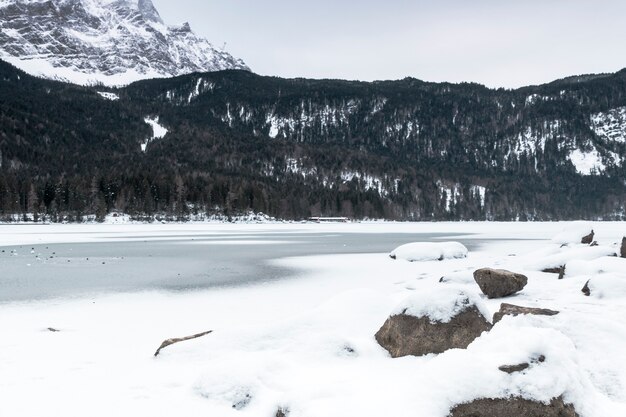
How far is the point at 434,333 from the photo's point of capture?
29.0 feet

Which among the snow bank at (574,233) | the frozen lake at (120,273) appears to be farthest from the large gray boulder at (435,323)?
the snow bank at (574,233)

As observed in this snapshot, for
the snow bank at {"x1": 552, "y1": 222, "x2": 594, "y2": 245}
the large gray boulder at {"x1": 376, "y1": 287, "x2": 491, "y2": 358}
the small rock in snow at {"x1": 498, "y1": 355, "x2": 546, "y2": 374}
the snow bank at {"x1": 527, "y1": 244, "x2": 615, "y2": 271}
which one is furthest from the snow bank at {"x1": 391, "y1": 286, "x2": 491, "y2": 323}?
the snow bank at {"x1": 552, "y1": 222, "x2": 594, "y2": 245}

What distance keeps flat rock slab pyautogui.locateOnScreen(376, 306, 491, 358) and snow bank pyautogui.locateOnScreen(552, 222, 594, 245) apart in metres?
23.7

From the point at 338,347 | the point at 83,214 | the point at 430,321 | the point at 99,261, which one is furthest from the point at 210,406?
the point at 83,214

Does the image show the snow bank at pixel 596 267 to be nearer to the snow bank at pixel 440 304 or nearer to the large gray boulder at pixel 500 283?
the large gray boulder at pixel 500 283

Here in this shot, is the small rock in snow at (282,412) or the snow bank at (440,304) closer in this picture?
the small rock in snow at (282,412)

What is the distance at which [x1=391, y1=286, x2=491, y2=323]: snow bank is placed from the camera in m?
8.98

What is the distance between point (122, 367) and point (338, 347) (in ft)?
12.7

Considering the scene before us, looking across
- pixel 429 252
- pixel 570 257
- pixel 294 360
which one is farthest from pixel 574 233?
pixel 294 360

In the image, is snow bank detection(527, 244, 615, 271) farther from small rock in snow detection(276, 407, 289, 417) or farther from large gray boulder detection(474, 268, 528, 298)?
small rock in snow detection(276, 407, 289, 417)

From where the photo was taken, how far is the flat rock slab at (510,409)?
5.68 m

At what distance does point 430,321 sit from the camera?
29.3 feet

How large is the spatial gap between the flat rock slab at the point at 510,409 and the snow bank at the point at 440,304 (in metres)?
3.20

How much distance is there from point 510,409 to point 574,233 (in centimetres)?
2786
